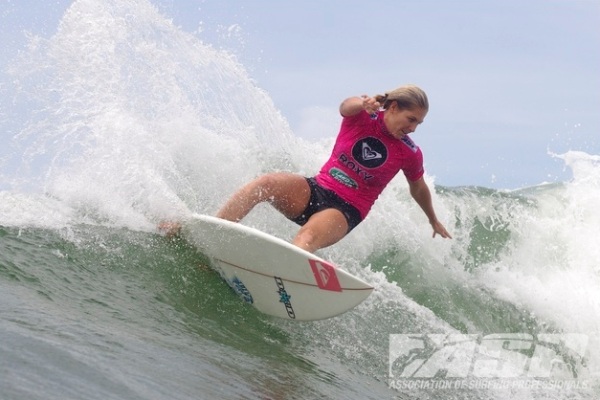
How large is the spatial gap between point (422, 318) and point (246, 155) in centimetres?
288

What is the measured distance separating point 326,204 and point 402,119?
850mm

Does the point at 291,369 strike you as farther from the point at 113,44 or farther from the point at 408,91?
the point at 113,44

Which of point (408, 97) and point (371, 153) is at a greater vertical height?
point (408, 97)

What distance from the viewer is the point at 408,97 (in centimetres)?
605

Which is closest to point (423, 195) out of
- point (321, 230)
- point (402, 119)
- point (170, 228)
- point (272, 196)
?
point (402, 119)

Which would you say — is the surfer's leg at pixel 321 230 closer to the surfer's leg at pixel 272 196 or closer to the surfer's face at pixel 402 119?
the surfer's leg at pixel 272 196

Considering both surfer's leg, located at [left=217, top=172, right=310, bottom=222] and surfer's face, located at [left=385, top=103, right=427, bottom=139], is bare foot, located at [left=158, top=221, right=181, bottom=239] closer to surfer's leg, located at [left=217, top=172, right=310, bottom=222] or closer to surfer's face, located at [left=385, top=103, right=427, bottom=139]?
surfer's leg, located at [left=217, top=172, right=310, bottom=222]

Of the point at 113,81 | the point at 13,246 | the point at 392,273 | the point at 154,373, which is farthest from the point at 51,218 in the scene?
the point at 392,273

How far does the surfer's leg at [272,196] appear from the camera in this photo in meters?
6.10

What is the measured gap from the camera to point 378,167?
627 centimetres

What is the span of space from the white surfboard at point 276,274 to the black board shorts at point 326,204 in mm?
756

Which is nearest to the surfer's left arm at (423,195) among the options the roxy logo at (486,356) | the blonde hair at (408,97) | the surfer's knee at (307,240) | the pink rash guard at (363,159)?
the pink rash guard at (363,159)

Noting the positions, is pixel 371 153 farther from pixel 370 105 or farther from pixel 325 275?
pixel 325 275

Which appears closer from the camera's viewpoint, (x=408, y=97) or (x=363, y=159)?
(x=408, y=97)
